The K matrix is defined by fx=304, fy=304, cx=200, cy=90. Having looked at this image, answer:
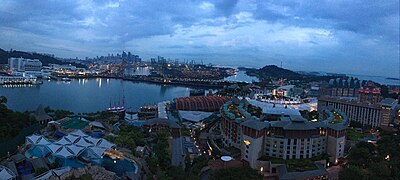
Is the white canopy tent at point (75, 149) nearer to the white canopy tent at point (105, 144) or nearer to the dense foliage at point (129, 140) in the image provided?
the white canopy tent at point (105, 144)

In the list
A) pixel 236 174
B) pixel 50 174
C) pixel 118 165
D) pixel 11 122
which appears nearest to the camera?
pixel 236 174

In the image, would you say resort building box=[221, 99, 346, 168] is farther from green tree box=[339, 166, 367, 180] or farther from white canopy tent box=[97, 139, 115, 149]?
white canopy tent box=[97, 139, 115, 149]

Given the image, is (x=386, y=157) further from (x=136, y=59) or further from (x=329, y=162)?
(x=136, y=59)

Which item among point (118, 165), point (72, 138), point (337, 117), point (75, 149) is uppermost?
point (337, 117)

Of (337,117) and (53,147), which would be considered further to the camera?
(337,117)

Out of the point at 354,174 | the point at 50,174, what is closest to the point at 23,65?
the point at 50,174

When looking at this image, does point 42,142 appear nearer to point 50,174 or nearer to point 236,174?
point 50,174
